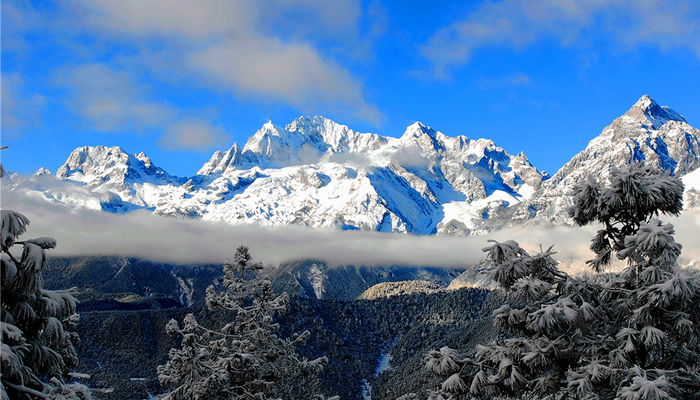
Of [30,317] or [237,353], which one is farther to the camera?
[237,353]

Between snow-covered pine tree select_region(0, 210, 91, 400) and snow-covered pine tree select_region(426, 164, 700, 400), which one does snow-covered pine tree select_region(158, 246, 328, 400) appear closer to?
snow-covered pine tree select_region(0, 210, 91, 400)

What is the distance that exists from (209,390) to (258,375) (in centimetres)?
339

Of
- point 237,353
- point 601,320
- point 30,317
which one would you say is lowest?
point 237,353

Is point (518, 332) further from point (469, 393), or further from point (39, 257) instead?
point (39, 257)

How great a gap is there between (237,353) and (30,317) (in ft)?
31.4

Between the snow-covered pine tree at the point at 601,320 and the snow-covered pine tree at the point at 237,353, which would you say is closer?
the snow-covered pine tree at the point at 601,320

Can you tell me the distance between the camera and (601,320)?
10938 millimetres

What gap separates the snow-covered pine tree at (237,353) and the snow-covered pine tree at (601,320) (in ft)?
33.7

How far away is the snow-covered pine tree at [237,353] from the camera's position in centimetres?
1795

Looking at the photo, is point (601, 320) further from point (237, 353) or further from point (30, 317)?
point (237, 353)

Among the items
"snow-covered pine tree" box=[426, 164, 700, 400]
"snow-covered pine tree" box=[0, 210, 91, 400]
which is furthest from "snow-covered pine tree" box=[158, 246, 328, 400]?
"snow-covered pine tree" box=[426, 164, 700, 400]

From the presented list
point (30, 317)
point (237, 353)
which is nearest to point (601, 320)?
point (30, 317)

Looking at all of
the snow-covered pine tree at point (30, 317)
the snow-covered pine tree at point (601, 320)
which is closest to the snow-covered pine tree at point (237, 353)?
the snow-covered pine tree at point (30, 317)

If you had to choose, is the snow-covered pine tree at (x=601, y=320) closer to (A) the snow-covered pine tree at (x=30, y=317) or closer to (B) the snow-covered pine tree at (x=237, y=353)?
(A) the snow-covered pine tree at (x=30, y=317)
